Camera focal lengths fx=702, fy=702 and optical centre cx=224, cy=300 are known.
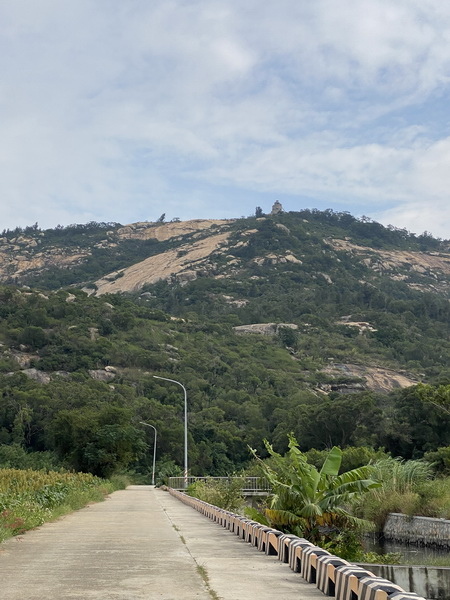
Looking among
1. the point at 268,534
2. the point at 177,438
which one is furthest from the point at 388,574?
the point at 177,438

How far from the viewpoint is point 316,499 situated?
45.0ft

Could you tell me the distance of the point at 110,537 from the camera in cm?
1416

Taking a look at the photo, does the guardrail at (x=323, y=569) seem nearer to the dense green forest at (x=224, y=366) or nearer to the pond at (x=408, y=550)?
the pond at (x=408, y=550)

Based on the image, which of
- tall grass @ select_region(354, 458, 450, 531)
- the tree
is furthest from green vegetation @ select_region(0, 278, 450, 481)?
the tree

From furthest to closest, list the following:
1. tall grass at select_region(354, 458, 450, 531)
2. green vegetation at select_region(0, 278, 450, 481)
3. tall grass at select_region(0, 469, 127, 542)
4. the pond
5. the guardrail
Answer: green vegetation at select_region(0, 278, 450, 481) → tall grass at select_region(354, 458, 450, 531) → the pond → tall grass at select_region(0, 469, 127, 542) → the guardrail

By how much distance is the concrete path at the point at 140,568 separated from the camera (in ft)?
24.1

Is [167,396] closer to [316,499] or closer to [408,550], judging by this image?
[408,550]

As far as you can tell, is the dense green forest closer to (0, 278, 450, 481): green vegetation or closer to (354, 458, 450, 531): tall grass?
(0, 278, 450, 481): green vegetation

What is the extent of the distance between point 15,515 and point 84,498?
13.5m

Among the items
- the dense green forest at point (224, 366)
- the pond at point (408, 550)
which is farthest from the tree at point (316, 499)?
the dense green forest at point (224, 366)

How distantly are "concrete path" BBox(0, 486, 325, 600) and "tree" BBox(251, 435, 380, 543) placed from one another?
3.52ft

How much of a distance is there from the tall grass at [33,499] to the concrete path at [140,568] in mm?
412

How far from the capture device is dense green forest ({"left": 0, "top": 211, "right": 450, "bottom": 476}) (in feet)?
181

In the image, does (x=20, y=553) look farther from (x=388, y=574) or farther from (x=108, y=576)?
(x=388, y=574)
